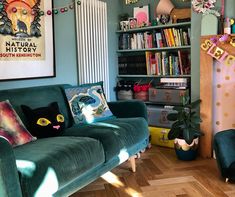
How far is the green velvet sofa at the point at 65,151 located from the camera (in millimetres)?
1543

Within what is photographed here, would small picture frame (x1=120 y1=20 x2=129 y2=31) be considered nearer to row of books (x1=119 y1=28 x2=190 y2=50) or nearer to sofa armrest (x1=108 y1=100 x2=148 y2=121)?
row of books (x1=119 y1=28 x2=190 y2=50)

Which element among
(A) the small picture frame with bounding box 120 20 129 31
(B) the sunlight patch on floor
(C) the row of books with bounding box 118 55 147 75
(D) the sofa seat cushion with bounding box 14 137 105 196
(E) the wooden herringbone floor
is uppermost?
(A) the small picture frame with bounding box 120 20 129 31

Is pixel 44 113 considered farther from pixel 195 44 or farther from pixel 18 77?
pixel 195 44

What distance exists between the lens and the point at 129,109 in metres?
2.93

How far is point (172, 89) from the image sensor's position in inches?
135

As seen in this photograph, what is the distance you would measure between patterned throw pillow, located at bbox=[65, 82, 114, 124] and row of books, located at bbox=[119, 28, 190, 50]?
116 centimetres

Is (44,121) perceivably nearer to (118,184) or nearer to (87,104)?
(87,104)

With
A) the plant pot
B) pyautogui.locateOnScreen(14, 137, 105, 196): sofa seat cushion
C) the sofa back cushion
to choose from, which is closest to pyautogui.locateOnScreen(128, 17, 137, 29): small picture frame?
the sofa back cushion

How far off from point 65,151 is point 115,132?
23.8 inches

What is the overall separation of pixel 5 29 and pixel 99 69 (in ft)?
4.38

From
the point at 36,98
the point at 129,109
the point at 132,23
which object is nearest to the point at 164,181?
the point at 129,109

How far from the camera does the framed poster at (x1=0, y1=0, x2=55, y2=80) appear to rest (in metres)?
2.57

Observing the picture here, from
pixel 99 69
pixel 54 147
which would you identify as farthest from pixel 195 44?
pixel 54 147

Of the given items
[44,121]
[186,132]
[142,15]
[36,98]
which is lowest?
[186,132]
